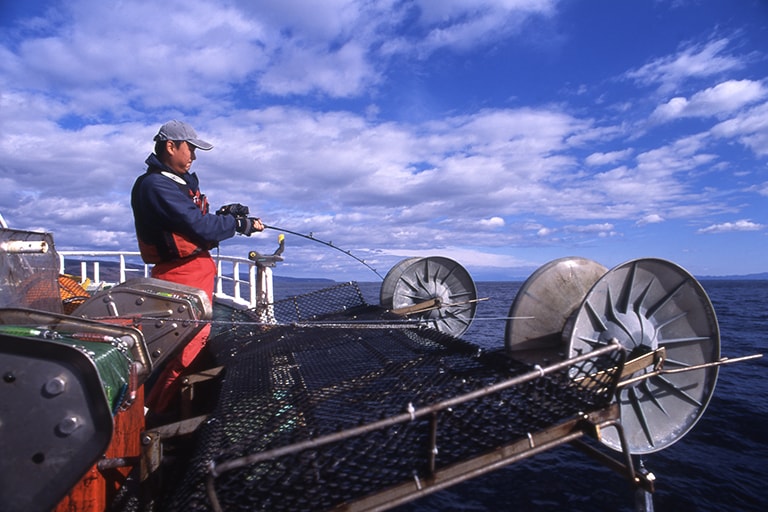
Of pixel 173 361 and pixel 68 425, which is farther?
pixel 173 361

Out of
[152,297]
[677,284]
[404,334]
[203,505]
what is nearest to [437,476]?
[203,505]

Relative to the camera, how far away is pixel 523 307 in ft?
13.1

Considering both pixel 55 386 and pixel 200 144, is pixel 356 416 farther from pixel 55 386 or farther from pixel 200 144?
pixel 200 144

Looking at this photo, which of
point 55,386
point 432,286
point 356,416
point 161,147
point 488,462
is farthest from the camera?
point 432,286

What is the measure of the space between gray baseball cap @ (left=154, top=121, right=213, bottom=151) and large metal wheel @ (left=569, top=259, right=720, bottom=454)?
3772mm

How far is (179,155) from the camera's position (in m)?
4.11

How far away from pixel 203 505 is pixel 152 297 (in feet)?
4.84

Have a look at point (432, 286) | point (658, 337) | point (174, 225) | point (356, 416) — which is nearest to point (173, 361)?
point (174, 225)

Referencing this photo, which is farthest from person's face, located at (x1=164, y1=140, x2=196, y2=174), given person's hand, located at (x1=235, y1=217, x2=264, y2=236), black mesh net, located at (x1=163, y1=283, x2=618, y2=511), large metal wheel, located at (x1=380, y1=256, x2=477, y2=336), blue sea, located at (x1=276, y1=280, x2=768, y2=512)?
large metal wheel, located at (x1=380, y1=256, x2=477, y2=336)

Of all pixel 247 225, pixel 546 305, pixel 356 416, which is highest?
pixel 247 225

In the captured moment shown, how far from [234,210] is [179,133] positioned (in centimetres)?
102

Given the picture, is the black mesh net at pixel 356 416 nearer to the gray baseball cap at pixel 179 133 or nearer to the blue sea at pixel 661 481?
the blue sea at pixel 661 481

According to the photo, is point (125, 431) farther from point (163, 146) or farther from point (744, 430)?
point (744, 430)

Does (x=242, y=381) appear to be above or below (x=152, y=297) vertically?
below
